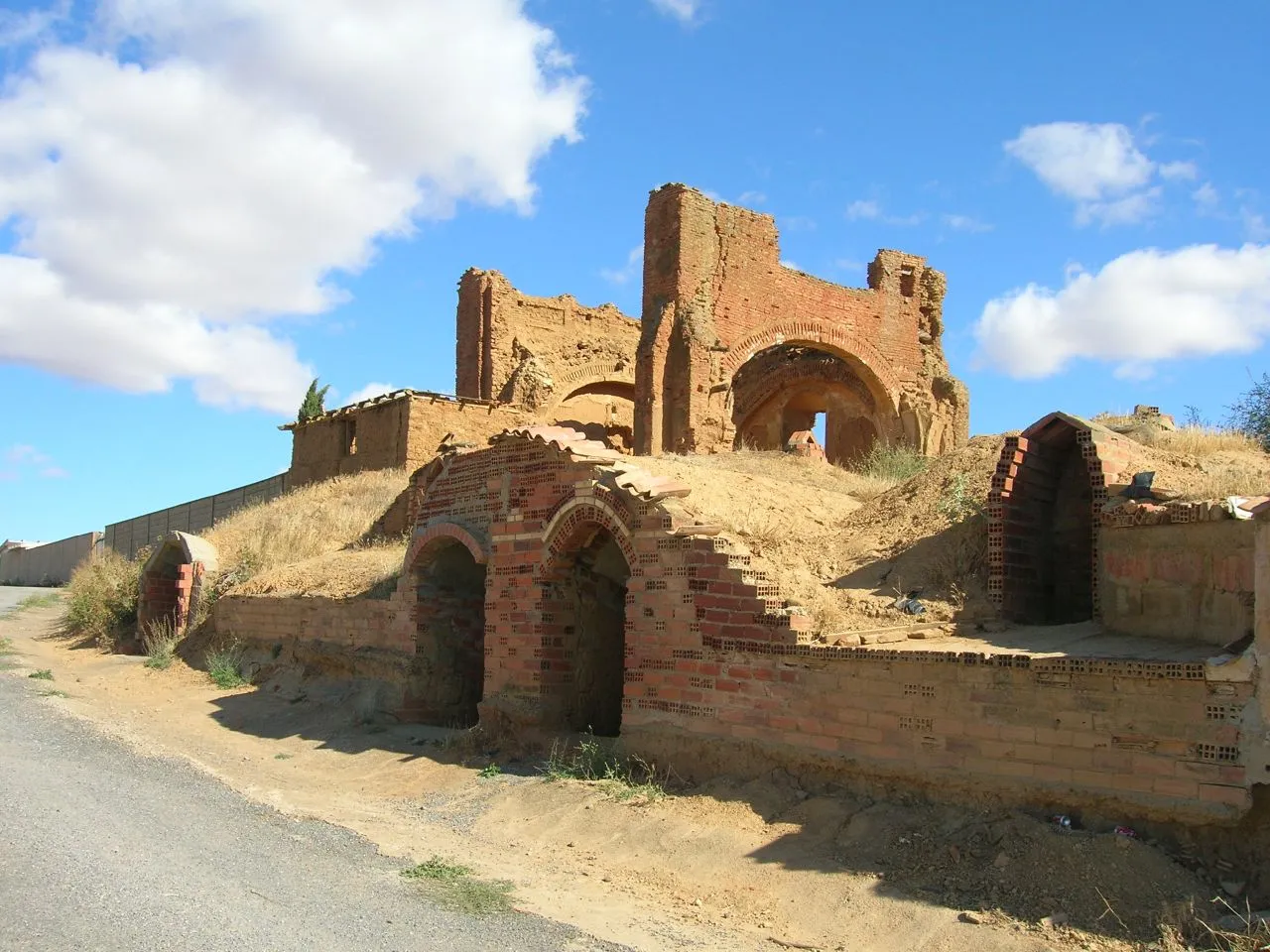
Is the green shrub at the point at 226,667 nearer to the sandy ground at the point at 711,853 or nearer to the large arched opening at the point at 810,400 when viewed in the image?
the sandy ground at the point at 711,853

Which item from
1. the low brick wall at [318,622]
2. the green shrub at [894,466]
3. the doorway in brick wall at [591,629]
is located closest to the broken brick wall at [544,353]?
the low brick wall at [318,622]

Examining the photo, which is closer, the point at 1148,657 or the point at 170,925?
the point at 170,925

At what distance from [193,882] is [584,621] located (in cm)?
514

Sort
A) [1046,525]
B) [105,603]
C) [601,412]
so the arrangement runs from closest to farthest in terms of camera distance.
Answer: [1046,525] → [105,603] → [601,412]

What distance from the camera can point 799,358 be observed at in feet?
82.9

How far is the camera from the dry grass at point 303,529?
19.5 metres

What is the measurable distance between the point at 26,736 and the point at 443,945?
7.73 metres

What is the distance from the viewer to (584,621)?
10938mm

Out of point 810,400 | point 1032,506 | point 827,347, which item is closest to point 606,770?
point 1032,506

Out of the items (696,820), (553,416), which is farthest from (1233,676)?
(553,416)

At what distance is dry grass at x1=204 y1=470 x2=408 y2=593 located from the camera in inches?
766

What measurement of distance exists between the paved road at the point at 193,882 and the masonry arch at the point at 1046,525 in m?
4.42

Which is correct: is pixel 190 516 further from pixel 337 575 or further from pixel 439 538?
pixel 439 538

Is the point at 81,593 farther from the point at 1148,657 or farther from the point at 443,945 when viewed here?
the point at 1148,657
